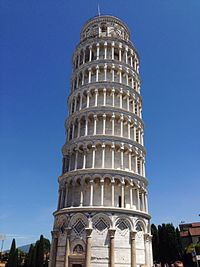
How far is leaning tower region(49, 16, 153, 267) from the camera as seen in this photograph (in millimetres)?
24453

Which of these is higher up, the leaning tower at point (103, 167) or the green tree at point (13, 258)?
the leaning tower at point (103, 167)

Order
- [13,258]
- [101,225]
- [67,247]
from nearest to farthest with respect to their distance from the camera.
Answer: [67,247]
[101,225]
[13,258]

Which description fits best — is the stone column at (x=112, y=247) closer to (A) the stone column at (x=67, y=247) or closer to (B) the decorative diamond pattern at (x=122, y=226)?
(B) the decorative diamond pattern at (x=122, y=226)

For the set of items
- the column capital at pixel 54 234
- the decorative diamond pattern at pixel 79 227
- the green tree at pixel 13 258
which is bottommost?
the green tree at pixel 13 258

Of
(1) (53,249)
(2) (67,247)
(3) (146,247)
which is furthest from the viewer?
(3) (146,247)

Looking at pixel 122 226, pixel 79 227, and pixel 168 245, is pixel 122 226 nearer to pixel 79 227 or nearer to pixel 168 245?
pixel 79 227

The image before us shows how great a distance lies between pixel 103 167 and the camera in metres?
Answer: 27.4

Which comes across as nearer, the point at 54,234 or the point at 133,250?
the point at 133,250

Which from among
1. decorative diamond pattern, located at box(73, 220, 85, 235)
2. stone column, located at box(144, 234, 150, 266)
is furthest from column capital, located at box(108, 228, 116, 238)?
stone column, located at box(144, 234, 150, 266)

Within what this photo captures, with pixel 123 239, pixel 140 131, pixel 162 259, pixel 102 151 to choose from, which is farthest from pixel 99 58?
pixel 162 259

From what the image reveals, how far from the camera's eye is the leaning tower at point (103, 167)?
24.5 meters

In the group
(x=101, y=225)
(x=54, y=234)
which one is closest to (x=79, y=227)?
(x=101, y=225)

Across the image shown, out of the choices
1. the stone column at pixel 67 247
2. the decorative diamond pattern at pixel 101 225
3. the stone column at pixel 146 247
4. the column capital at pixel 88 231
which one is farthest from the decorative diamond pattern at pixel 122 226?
the stone column at pixel 67 247

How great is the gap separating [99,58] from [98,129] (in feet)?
36.1
